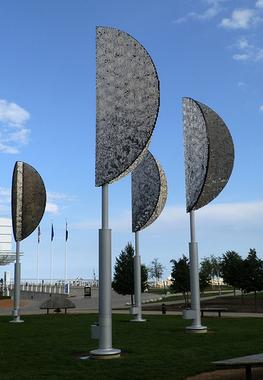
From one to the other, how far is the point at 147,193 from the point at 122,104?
36.3 feet

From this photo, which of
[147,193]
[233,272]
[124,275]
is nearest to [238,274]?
[233,272]

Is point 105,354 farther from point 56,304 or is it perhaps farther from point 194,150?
point 56,304

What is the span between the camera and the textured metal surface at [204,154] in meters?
19.2

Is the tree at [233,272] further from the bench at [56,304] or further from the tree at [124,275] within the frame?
the bench at [56,304]

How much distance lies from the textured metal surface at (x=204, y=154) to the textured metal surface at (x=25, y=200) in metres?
9.95

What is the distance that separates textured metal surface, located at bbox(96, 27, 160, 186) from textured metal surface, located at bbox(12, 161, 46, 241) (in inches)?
526

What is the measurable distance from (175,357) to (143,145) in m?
5.26

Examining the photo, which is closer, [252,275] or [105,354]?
[105,354]

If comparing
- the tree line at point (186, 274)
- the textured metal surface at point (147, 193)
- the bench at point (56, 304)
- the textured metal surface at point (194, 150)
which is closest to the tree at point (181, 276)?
the tree line at point (186, 274)

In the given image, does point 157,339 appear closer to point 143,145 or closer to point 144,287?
point 143,145

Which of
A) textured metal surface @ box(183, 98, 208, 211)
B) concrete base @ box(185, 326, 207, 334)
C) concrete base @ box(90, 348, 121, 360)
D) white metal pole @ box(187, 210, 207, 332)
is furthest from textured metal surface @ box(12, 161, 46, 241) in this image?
concrete base @ box(90, 348, 121, 360)

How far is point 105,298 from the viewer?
42.5ft

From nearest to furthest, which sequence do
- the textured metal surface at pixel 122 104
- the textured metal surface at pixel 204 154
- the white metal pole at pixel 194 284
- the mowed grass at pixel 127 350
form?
the mowed grass at pixel 127 350, the textured metal surface at pixel 122 104, the white metal pole at pixel 194 284, the textured metal surface at pixel 204 154

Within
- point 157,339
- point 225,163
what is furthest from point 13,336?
point 225,163
